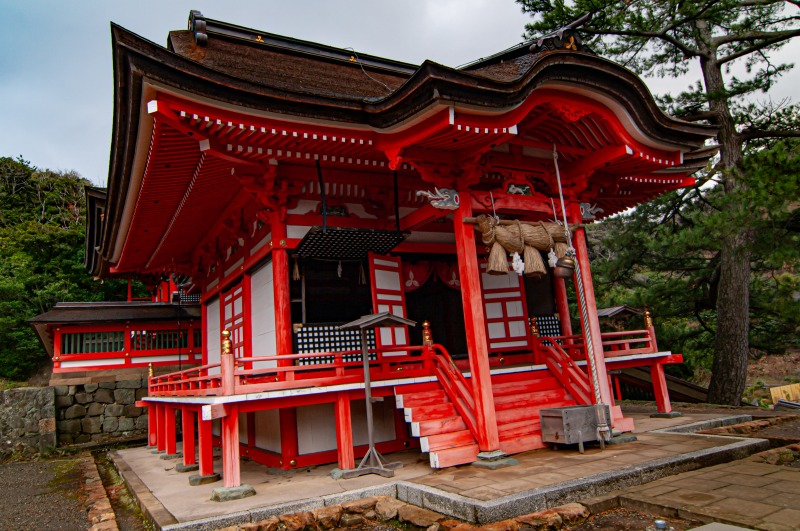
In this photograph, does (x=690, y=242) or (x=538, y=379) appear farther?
(x=690, y=242)

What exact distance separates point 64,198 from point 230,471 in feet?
109

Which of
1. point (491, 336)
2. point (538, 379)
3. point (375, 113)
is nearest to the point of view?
point (375, 113)

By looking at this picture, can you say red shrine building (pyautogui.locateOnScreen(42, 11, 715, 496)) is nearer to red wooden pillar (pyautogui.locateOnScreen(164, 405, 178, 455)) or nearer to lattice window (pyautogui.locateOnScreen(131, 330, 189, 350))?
red wooden pillar (pyautogui.locateOnScreen(164, 405, 178, 455))

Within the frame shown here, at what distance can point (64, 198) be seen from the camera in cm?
3206

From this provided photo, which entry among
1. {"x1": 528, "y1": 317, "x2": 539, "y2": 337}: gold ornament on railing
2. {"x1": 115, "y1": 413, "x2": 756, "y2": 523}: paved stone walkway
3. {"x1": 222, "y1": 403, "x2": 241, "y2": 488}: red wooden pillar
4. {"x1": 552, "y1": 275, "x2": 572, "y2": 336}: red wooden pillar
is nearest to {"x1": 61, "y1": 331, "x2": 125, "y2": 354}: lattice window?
{"x1": 115, "y1": 413, "x2": 756, "y2": 523}: paved stone walkway

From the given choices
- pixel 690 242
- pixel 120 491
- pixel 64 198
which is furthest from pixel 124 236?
pixel 64 198

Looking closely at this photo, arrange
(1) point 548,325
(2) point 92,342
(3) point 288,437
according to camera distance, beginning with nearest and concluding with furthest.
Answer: (3) point 288,437 → (1) point 548,325 → (2) point 92,342

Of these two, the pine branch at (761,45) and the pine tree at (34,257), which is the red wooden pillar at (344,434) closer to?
the pine branch at (761,45)

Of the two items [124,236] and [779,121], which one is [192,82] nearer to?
[124,236]

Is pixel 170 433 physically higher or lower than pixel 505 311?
lower

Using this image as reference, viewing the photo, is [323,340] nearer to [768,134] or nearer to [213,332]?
[213,332]

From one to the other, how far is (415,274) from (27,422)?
1233 centimetres

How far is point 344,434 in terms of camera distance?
21.4 ft

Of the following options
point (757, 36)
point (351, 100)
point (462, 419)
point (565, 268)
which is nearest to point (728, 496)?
point (462, 419)
